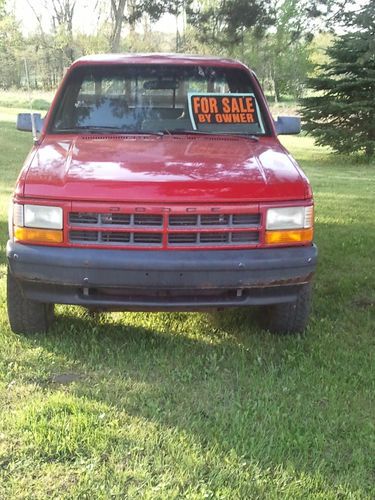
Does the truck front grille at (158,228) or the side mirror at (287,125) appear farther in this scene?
the side mirror at (287,125)

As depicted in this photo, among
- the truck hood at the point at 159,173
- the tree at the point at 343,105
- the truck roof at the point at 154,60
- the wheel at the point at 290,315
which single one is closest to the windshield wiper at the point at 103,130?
the truck hood at the point at 159,173

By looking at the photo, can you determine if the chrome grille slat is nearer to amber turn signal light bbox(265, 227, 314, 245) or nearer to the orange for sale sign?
amber turn signal light bbox(265, 227, 314, 245)

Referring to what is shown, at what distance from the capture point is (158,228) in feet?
10.8

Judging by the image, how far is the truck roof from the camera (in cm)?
479

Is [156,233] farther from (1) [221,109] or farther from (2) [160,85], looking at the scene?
(2) [160,85]

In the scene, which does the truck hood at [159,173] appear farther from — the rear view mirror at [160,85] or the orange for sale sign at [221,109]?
the rear view mirror at [160,85]

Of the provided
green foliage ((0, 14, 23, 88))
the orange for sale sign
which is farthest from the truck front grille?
green foliage ((0, 14, 23, 88))

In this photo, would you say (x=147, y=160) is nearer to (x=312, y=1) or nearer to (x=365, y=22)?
(x=365, y=22)

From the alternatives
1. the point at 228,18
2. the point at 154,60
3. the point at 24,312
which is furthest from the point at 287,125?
the point at 228,18

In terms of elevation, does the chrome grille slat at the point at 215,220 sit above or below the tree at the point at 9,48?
below

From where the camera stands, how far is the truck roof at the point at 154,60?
479cm

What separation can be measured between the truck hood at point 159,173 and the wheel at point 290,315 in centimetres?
73

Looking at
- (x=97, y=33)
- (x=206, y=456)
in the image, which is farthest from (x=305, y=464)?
(x=97, y=33)

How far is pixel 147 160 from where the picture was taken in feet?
12.0
